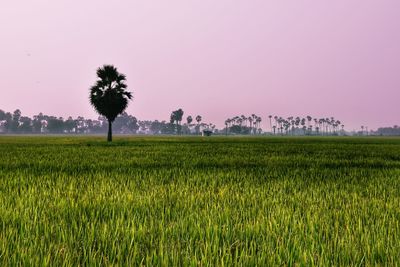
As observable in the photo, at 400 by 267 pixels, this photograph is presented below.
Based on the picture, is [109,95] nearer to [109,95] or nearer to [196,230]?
[109,95]

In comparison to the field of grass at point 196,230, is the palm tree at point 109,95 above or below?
above

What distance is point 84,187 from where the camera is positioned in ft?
24.0

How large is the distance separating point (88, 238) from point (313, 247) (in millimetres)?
2115

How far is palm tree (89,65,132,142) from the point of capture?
5125cm

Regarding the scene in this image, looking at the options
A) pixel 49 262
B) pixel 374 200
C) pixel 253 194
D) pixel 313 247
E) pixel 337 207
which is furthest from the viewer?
pixel 253 194

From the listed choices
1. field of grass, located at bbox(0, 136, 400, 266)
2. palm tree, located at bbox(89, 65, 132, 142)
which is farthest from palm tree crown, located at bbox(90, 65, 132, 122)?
field of grass, located at bbox(0, 136, 400, 266)

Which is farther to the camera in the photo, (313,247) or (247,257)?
(313,247)

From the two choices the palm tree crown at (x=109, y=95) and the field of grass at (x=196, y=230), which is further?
the palm tree crown at (x=109, y=95)

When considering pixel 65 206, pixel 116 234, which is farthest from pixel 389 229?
pixel 65 206

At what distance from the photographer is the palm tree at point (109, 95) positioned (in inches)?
2018

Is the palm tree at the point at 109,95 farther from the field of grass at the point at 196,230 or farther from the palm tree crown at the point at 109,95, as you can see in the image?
the field of grass at the point at 196,230

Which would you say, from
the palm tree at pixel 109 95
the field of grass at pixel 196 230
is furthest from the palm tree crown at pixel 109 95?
the field of grass at pixel 196 230

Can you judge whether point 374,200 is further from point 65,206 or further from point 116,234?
point 65,206

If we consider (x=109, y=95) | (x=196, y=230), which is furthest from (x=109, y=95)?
(x=196, y=230)
